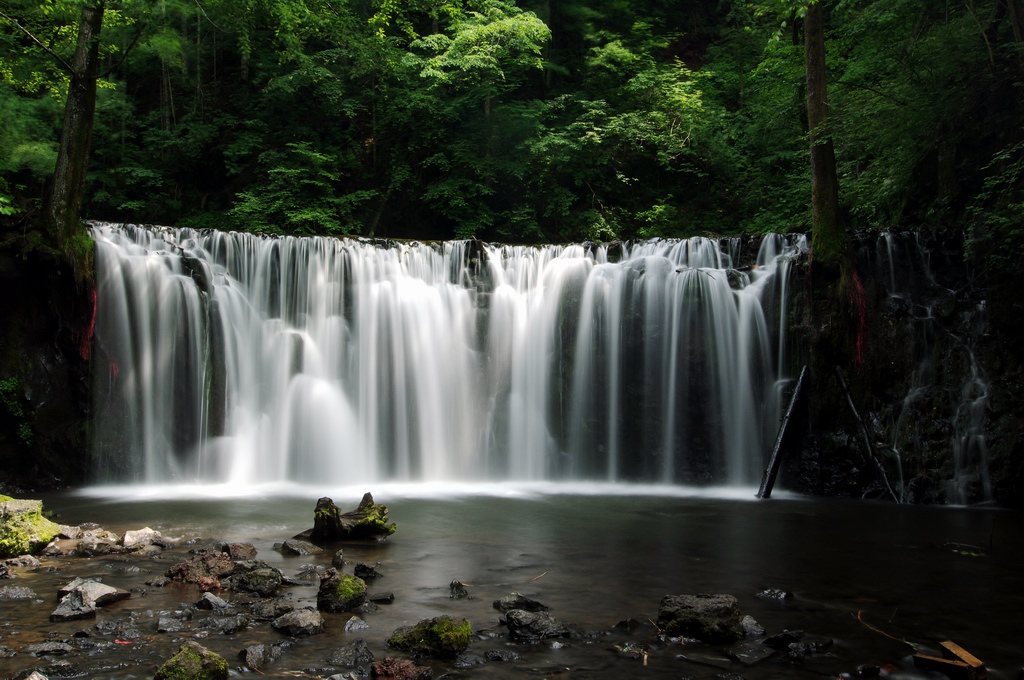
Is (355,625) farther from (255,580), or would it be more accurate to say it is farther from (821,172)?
(821,172)

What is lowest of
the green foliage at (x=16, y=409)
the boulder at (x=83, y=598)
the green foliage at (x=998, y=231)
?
the boulder at (x=83, y=598)

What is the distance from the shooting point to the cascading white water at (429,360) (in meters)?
13.0

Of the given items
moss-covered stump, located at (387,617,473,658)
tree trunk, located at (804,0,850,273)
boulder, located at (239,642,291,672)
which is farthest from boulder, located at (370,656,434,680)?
tree trunk, located at (804,0,850,273)

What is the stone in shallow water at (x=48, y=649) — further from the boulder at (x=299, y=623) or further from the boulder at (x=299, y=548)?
the boulder at (x=299, y=548)

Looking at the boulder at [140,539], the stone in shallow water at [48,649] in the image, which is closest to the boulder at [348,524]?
the boulder at [140,539]

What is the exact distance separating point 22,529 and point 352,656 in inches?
179

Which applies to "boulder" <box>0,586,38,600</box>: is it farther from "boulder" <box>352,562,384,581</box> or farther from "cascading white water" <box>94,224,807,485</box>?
"cascading white water" <box>94,224,807,485</box>

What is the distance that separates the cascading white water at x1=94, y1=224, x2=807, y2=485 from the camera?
12969mm

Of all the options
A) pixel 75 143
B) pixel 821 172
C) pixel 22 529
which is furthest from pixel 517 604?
pixel 75 143

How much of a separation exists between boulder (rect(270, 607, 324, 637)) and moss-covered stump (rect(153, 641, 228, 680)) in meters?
0.75

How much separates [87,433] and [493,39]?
13488 millimetres

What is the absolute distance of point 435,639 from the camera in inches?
190

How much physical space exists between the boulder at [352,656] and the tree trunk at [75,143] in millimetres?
10206

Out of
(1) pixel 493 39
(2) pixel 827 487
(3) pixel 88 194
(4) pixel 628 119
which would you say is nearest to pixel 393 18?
(1) pixel 493 39
